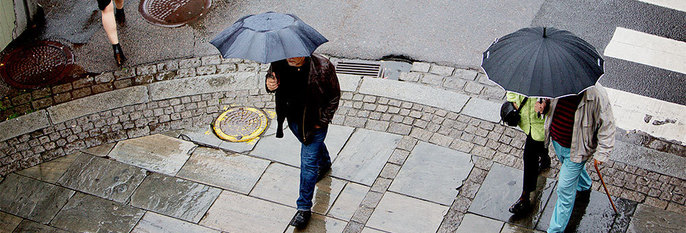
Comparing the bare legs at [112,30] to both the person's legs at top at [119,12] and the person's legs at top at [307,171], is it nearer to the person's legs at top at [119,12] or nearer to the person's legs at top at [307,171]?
the person's legs at top at [119,12]

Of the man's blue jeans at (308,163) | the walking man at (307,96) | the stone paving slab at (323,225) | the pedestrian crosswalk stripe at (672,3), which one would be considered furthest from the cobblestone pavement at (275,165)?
the pedestrian crosswalk stripe at (672,3)

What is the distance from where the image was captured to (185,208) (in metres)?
6.46

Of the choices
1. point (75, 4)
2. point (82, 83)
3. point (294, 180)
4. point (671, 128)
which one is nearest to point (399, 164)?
point (294, 180)

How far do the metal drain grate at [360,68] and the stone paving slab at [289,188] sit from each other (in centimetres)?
178

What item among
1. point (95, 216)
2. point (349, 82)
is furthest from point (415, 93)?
point (95, 216)

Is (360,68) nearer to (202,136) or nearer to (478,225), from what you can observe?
(202,136)

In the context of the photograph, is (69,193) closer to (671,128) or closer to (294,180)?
(294,180)

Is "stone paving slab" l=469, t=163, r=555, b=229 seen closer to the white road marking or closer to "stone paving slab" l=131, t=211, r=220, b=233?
the white road marking

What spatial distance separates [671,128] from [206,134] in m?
5.05

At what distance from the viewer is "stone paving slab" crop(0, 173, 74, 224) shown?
650 centimetres

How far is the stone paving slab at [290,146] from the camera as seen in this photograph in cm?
695

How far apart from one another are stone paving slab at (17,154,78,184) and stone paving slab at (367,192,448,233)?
3.32m

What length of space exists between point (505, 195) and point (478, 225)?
19.0 inches

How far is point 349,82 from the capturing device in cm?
787
